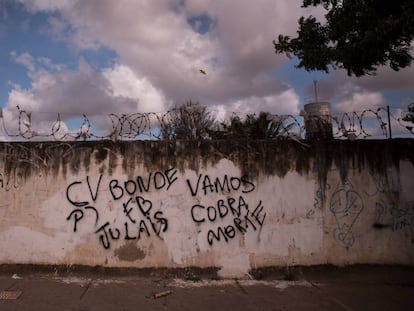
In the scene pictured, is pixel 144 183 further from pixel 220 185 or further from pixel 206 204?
pixel 220 185

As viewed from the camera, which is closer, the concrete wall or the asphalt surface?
the asphalt surface

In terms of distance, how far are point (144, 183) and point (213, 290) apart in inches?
89.0

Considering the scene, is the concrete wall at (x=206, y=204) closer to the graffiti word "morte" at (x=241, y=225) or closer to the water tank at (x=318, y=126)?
the graffiti word "morte" at (x=241, y=225)

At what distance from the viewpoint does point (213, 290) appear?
701 cm

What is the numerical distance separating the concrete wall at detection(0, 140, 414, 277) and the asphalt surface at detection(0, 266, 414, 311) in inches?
9.4

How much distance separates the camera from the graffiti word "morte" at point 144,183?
774cm

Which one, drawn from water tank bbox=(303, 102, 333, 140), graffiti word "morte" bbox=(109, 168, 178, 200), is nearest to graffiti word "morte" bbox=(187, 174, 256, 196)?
graffiti word "morte" bbox=(109, 168, 178, 200)

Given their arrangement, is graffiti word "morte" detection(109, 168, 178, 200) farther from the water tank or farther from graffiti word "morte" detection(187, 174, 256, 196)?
the water tank

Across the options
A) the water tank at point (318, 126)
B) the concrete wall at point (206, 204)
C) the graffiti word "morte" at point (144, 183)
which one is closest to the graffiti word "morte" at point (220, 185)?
the concrete wall at point (206, 204)

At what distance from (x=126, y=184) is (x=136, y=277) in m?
1.67

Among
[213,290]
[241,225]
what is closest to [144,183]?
[241,225]

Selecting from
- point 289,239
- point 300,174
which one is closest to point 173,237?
point 289,239

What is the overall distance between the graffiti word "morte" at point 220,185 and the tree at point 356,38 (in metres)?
2.33

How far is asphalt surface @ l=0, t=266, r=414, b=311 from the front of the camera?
20.4 feet
